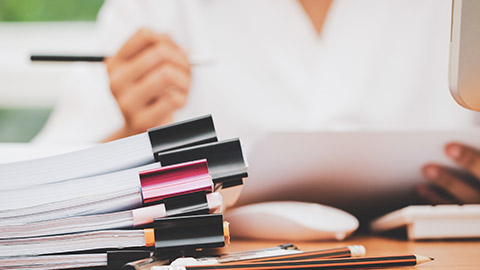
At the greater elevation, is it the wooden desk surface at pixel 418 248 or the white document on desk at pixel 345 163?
the white document on desk at pixel 345 163

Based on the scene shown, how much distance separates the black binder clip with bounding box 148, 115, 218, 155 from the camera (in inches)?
11.1

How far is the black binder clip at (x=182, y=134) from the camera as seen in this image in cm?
28

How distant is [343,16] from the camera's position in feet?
3.39

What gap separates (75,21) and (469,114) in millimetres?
1028

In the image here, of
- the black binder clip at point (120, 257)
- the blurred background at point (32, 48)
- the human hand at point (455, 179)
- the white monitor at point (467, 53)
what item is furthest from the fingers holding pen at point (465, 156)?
the blurred background at point (32, 48)

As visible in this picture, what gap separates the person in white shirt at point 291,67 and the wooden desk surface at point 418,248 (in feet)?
1.88

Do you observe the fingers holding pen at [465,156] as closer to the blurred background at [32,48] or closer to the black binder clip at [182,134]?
the black binder clip at [182,134]

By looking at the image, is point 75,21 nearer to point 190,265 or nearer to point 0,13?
point 0,13

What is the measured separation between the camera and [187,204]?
0.27 metres

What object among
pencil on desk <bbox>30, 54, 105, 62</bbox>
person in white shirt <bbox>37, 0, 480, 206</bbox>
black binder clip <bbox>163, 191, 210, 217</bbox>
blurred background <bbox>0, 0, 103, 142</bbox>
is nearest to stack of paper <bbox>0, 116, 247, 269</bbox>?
black binder clip <bbox>163, 191, 210, 217</bbox>

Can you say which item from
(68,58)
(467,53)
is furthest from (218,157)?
(68,58)

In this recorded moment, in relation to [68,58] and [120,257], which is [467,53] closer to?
[120,257]

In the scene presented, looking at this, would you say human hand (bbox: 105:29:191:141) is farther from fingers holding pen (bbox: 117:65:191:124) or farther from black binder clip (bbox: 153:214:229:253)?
black binder clip (bbox: 153:214:229:253)

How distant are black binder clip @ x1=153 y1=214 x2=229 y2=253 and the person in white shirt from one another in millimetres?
725
